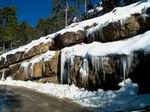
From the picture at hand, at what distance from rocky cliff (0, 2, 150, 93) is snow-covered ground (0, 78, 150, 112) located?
28.3 inches

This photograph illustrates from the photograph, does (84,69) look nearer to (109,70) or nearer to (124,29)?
(109,70)

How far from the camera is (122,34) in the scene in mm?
22859

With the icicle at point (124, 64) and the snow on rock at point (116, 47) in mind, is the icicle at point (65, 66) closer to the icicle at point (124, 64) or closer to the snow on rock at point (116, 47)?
the snow on rock at point (116, 47)

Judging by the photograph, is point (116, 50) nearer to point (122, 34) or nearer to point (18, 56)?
point (122, 34)

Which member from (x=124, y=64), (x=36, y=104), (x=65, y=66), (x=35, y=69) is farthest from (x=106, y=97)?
(x=35, y=69)

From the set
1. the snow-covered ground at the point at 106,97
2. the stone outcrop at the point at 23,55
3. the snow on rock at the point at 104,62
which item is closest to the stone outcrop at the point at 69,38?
the stone outcrop at the point at 23,55

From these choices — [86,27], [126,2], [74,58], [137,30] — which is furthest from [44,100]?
[126,2]

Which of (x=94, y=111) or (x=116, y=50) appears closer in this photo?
(x=94, y=111)

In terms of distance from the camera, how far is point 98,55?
21375mm

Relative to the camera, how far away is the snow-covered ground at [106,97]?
15183mm

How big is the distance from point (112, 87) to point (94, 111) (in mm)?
5078

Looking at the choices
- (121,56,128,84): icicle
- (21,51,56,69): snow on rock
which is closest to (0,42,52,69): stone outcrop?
(21,51,56,69): snow on rock

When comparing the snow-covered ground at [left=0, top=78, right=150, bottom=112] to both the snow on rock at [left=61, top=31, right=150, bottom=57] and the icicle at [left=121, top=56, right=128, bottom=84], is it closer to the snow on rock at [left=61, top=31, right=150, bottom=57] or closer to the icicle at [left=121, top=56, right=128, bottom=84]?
the icicle at [left=121, top=56, right=128, bottom=84]

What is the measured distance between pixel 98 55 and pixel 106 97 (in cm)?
404
